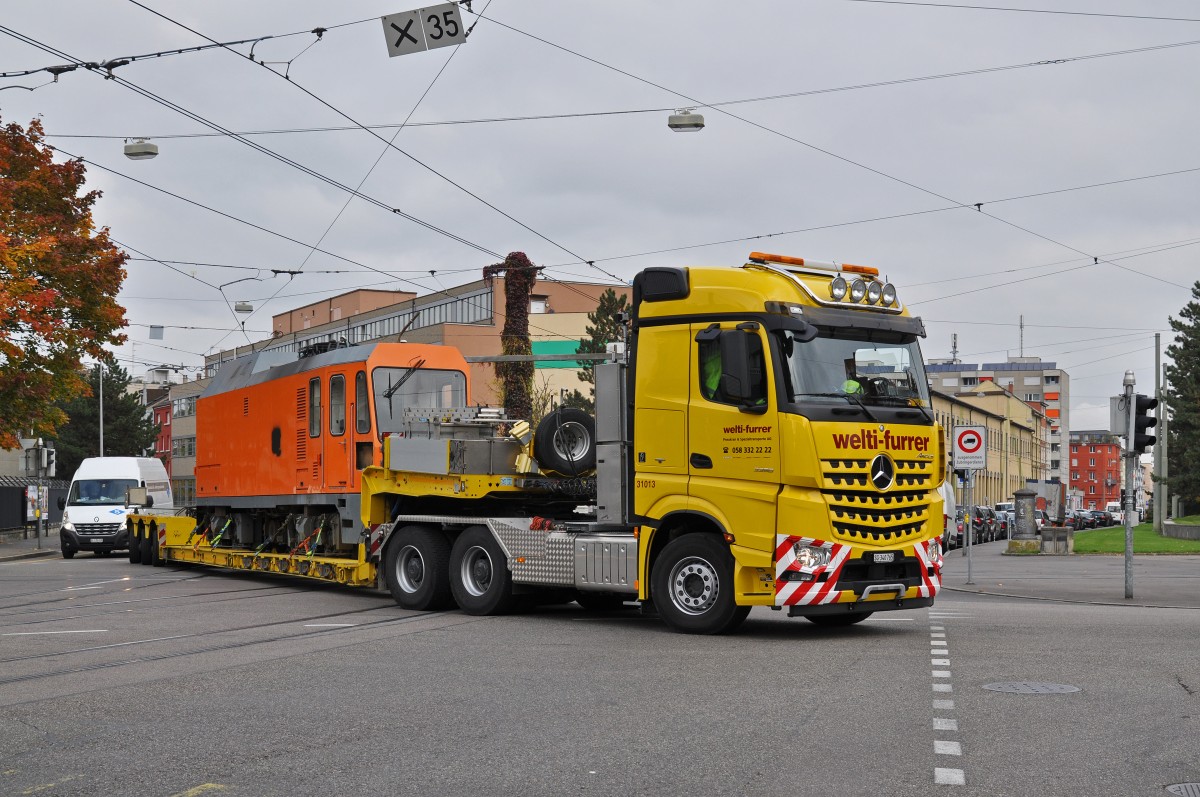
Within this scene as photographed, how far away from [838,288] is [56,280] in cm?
2556

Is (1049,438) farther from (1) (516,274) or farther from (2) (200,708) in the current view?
(2) (200,708)

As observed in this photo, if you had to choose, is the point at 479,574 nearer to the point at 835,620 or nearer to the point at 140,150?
the point at 835,620

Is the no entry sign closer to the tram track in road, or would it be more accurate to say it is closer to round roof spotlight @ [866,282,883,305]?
round roof spotlight @ [866,282,883,305]

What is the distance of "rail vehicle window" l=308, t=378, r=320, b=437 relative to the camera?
1998 centimetres

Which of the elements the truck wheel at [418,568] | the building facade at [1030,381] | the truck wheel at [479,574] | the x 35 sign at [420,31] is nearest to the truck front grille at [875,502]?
the truck wheel at [479,574]

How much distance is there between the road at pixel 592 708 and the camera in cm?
669

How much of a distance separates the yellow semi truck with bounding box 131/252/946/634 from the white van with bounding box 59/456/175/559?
2334cm

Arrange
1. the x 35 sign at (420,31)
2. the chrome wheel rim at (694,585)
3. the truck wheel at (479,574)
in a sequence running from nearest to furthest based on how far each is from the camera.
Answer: the chrome wheel rim at (694,585)
the truck wheel at (479,574)
the x 35 sign at (420,31)

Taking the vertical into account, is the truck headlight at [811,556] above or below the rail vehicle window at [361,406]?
below

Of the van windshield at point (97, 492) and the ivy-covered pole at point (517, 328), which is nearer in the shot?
the van windshield at point (97, 492)

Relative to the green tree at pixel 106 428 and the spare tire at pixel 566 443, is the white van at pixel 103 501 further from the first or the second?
the green tree at pixel 106 428

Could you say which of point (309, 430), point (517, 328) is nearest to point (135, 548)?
point (309, 430)

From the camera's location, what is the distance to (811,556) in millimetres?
12328

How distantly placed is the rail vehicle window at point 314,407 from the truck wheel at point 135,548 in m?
11.5
